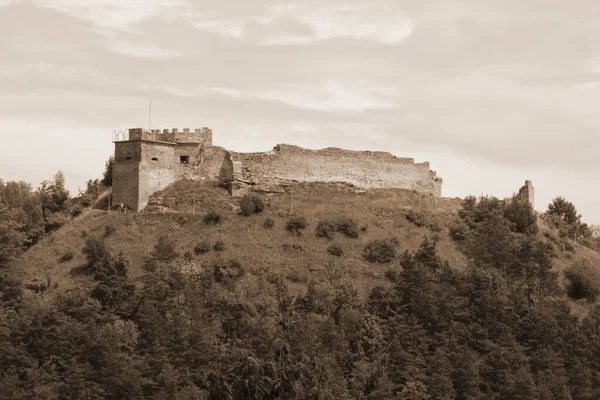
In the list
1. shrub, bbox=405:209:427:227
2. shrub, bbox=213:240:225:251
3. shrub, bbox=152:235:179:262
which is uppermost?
shrub, bbox=405:209:427:227

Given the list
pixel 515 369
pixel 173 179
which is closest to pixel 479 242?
pixel 515 369

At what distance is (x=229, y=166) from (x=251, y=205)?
3.19 m

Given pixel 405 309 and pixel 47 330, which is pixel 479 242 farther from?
pixel 47 330

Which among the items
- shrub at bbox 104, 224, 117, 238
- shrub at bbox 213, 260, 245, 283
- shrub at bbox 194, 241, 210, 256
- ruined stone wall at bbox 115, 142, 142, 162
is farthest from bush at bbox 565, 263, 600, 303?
shrub at bbox 104, 224, 117, 238

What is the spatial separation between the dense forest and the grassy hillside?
49 cm

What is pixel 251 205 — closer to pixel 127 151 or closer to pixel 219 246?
pixel 219 246

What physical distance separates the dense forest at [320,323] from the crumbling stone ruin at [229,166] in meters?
2.77

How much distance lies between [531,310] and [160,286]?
1831cm

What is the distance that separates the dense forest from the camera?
5788cm

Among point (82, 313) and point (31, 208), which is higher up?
point (31, 208)

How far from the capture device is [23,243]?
69875 millimetres

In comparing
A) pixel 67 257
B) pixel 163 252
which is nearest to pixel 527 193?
pixel 163 252

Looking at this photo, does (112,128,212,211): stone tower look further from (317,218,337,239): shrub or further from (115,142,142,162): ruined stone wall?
(317,218,337,239): shrub

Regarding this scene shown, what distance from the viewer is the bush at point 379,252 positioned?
67.3 metres
